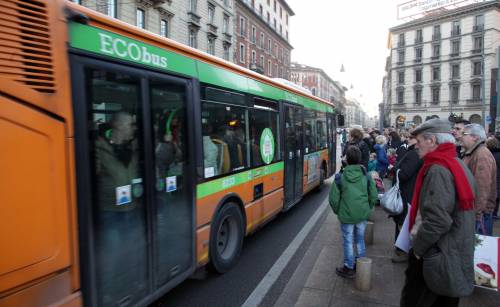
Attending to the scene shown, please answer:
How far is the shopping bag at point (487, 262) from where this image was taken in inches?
143

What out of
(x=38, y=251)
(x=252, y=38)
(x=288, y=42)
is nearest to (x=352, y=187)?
(x=38, y=251)

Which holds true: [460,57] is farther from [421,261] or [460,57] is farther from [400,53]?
[421,261]

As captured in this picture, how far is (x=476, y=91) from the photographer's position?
57.9 m

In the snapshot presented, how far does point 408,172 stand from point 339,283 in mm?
1717

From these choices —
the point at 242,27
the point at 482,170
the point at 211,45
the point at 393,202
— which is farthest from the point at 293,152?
the point at 242,27

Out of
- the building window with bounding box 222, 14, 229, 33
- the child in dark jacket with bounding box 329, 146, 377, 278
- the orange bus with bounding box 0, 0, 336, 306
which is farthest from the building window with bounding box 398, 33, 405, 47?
the child in dark jacket with bounding box 329, 146, 377, 278

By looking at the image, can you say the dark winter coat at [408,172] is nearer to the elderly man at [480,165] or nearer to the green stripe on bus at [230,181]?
the elderly man at [480,165]

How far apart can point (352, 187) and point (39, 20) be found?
3.64 meters

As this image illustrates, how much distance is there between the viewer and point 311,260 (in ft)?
17.2

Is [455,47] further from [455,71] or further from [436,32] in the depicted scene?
[436,32]

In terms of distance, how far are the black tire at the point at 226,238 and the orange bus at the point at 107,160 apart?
2 centimetres

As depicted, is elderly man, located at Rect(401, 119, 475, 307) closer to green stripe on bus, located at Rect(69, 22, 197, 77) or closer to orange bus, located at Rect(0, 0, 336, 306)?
orange bus, located at Rect(0, 0, 336, 306)

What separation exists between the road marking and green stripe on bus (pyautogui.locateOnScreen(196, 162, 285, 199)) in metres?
1.31

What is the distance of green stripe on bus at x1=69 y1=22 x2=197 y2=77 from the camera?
8.76ft
